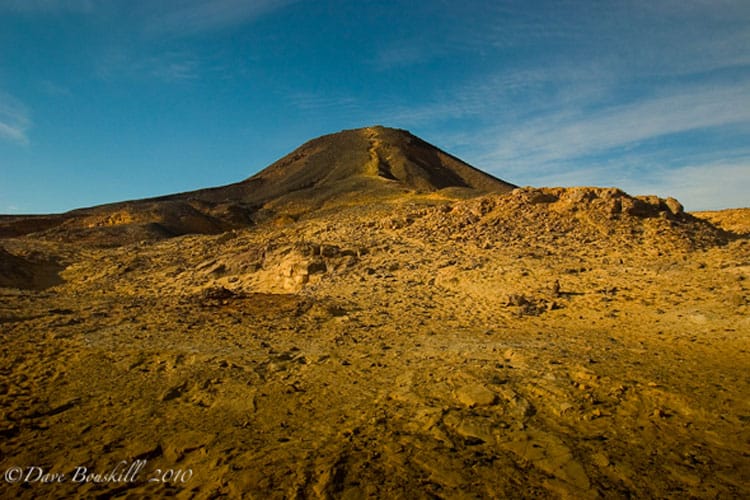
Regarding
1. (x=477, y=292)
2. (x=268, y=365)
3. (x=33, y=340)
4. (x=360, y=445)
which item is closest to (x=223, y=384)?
(x=268, y=365)

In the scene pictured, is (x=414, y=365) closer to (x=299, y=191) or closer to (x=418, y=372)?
(x=418, y=372)

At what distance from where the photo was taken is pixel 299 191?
41.0 metres

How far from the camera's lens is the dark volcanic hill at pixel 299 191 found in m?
28.9

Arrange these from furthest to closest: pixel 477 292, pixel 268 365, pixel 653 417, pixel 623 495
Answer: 1. pixel 477 292
2. pixel 268 365
3. pixel 653 417
4. pixel 623 495

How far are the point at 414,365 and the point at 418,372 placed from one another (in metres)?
0.24

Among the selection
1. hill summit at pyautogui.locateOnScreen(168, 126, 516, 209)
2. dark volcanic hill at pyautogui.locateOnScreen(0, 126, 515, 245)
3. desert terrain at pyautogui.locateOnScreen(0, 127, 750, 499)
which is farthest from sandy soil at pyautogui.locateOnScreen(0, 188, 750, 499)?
hill summit at pyautogui.locateOnScreen(168, 126, 516, 209)

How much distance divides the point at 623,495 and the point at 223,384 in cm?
393

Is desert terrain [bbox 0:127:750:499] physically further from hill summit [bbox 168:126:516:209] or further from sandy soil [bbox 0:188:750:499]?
hill summit [bbox 168:126:516:209]

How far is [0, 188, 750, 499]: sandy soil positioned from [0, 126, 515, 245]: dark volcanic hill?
1551 centimetres

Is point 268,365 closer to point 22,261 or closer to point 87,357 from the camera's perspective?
point 87,357

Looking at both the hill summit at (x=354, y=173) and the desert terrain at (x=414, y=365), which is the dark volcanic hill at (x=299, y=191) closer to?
the hill summit at (x=354, y=173)

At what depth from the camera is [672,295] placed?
7.38m

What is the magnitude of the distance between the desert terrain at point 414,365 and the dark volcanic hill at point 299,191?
48.7 ft

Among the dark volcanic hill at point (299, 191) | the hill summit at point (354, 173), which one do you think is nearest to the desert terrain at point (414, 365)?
the dark volcanic hill at point (299, 191)
